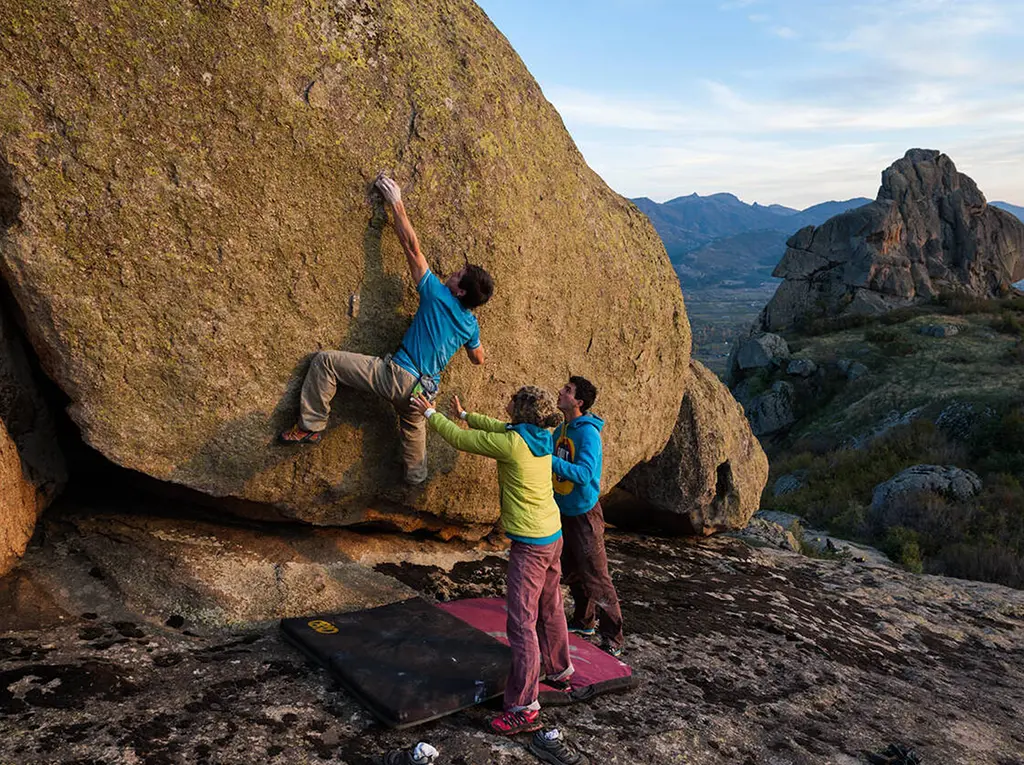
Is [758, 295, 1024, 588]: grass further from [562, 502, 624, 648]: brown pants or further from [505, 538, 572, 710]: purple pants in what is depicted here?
[505, 538, 572, 710]: purple pants

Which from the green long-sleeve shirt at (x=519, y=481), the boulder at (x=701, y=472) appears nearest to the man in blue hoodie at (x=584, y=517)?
the green long-sleeve shirt at (x=519, y=481)

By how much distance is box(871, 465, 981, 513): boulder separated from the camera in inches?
668

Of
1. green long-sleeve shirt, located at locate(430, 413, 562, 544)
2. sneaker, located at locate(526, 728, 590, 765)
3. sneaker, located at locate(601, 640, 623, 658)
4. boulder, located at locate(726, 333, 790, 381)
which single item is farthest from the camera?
boulder, located at locate(726, 333, 790, 381)

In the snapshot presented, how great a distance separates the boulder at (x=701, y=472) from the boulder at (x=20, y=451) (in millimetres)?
7280

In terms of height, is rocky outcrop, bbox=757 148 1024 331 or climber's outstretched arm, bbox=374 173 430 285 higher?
rocky outcrop, bbox=757 148 1024 331

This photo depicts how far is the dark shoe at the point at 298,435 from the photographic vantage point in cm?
587

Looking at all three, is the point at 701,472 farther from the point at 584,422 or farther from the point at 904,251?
the point at 904,251

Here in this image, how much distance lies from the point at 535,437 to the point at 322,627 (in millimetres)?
2229

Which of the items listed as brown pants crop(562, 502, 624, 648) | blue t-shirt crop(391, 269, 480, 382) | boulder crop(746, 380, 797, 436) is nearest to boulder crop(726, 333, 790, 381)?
boulder crop(746, 380, 797, 436)

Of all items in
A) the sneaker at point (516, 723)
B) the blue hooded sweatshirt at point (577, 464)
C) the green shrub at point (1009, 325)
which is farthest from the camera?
the green shrub at point (1009, 325)

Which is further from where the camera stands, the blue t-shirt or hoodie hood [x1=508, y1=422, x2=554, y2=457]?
the blue t-shirt

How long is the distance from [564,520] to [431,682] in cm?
196

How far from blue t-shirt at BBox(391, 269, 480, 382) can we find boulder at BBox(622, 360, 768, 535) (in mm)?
5304

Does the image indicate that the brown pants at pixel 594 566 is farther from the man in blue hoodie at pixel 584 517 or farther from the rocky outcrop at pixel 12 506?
the rocky outcrop at pixel 12 506
